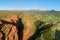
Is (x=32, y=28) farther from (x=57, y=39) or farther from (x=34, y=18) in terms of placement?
(x=57, y=39)

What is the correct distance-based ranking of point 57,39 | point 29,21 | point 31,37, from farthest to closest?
point 29,21 → point 31,37 → point 57,39

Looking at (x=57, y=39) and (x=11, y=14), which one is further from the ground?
(x=11, y=14)

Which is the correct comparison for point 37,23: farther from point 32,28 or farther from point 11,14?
point 11,14

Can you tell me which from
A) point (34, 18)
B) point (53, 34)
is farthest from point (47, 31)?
point (34, 18)

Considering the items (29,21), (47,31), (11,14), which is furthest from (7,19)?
(47,31)

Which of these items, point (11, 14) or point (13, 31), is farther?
point (11, 14)

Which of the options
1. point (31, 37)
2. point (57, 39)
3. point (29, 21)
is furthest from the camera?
point (29, 21)
